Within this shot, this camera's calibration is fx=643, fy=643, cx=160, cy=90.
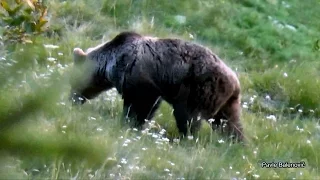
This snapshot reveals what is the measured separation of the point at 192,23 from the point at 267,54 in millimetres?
1527

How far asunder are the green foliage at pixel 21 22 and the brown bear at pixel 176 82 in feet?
5.61

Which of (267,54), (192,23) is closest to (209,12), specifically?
(192,23)

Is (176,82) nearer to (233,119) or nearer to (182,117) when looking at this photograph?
(182,117)

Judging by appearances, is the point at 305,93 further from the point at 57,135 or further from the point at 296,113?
the point at 57,135

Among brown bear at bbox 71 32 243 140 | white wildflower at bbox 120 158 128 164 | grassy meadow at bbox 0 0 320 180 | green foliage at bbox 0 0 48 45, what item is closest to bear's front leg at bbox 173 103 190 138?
brown bear at bbox 71 32 243 140

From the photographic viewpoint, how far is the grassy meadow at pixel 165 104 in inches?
87.6

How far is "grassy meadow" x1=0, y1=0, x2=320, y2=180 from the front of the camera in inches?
87.6

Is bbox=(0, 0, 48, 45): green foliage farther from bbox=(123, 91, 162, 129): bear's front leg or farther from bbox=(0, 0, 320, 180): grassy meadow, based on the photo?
bbox=(123, 91, 162, 129): bear's front leg

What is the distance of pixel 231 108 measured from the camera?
7.59m

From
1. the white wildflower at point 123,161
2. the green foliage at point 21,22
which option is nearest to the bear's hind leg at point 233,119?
the white wildflower at point 123,161

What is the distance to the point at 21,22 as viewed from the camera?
928 cm

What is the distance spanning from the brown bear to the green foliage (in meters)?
1.71

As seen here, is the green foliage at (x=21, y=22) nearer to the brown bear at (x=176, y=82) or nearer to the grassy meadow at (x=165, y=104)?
the grassy meadow at (x=165, y=104)

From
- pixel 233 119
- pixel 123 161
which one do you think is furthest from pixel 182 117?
pixel 123 161
